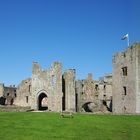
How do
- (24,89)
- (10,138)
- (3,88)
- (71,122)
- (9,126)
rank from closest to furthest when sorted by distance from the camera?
1. (10,138)
2. (9,126)
3. (71,122)
4. (24,89)
5. (3,88)

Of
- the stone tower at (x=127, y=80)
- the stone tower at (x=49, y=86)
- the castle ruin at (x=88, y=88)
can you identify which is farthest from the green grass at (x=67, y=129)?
the stone tower at (x=49, y=86)

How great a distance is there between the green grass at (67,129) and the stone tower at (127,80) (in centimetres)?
1977

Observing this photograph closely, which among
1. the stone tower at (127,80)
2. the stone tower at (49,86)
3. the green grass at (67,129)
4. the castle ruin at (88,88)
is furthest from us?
the stone tower at (49,86)

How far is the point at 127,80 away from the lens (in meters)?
55.8

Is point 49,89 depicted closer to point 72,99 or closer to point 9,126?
point 72,99

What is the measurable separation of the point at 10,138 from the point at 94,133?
6409 millimetres

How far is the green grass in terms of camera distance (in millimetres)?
26319

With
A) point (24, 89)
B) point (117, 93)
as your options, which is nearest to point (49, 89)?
point (117, 93)

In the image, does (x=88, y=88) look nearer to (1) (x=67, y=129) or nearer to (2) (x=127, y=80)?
(2) (x=127, y=80)

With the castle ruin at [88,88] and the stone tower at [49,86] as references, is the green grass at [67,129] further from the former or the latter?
the stone tower at [49,86]

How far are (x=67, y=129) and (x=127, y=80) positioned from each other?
28709 millimetres

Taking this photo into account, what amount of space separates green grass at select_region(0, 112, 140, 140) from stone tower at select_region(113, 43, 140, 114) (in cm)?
1977

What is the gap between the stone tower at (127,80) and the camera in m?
53.4

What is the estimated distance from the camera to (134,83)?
53.7m
